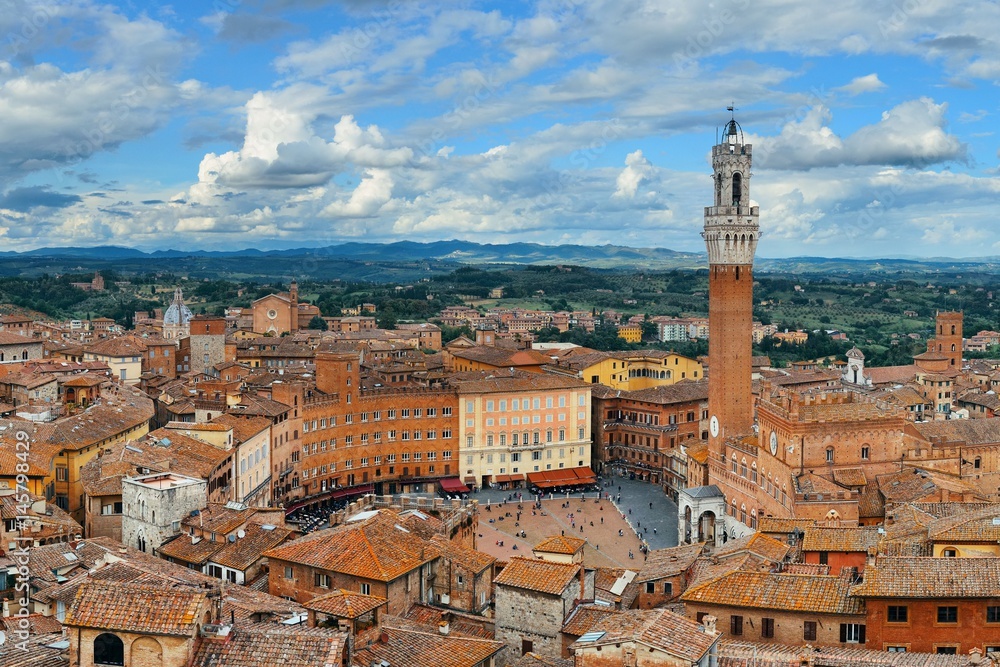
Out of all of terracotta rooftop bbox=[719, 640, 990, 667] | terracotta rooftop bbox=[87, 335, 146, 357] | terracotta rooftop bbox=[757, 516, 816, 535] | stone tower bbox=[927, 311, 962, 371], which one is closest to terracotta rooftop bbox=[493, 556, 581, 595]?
terracotta rooftop bbox=[719, 640, 990, 667]

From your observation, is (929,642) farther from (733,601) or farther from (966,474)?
(966,474)

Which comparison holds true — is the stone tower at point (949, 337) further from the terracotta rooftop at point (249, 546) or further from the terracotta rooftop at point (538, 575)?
the terracotta rooftop at point (538, 575)

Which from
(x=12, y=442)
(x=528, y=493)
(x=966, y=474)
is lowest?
(x=528, y=493)

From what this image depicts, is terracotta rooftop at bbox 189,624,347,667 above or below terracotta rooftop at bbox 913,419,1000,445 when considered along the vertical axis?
above

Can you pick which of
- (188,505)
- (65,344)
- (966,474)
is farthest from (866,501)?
(65,344)

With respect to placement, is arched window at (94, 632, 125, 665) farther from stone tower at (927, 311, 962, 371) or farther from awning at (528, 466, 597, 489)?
stone tower at (927, 311, 962, 371)

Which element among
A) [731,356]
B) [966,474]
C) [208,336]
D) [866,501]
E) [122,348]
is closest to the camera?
[866,501]

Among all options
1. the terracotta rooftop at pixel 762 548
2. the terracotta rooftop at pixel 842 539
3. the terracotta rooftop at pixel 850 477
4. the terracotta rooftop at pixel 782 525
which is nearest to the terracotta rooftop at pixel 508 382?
the terracotta rooftop at pixel 850 477
